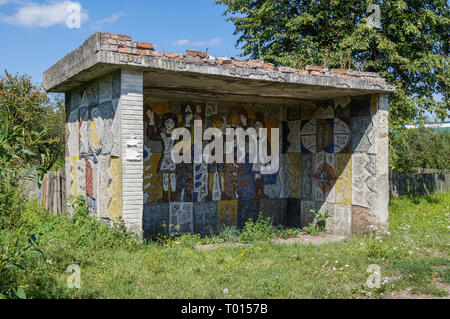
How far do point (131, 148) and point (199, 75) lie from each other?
169 centimetres

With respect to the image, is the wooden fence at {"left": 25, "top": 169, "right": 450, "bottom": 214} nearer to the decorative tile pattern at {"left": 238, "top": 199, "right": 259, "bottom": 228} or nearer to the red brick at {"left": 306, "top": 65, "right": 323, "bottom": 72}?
the decorative tile pattern at {"left": 238, "top": 199, "right": 259, "bottom": 228}

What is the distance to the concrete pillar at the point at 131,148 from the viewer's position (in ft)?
20.5

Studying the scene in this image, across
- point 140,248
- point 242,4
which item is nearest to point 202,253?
point 140,248

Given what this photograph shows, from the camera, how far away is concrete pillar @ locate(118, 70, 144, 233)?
6.24 metres

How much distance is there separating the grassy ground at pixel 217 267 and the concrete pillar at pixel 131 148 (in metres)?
0.37

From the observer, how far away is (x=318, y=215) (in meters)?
9.69

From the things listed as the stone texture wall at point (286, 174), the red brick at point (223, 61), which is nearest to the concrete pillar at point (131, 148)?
the red brick at point (223, 61)

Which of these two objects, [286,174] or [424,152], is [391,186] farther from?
[424,152]

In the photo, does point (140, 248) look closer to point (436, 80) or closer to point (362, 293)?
point (362, 293)

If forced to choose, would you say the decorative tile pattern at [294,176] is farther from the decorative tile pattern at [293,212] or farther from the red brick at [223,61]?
the red brick at [223,61]

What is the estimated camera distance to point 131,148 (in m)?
6.30

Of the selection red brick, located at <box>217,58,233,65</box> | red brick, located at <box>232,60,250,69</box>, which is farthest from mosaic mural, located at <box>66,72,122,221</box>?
red brick, located at <box>232,60,250,69</box>

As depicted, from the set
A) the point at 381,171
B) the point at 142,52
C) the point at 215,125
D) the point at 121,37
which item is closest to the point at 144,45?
the point at 142,52
